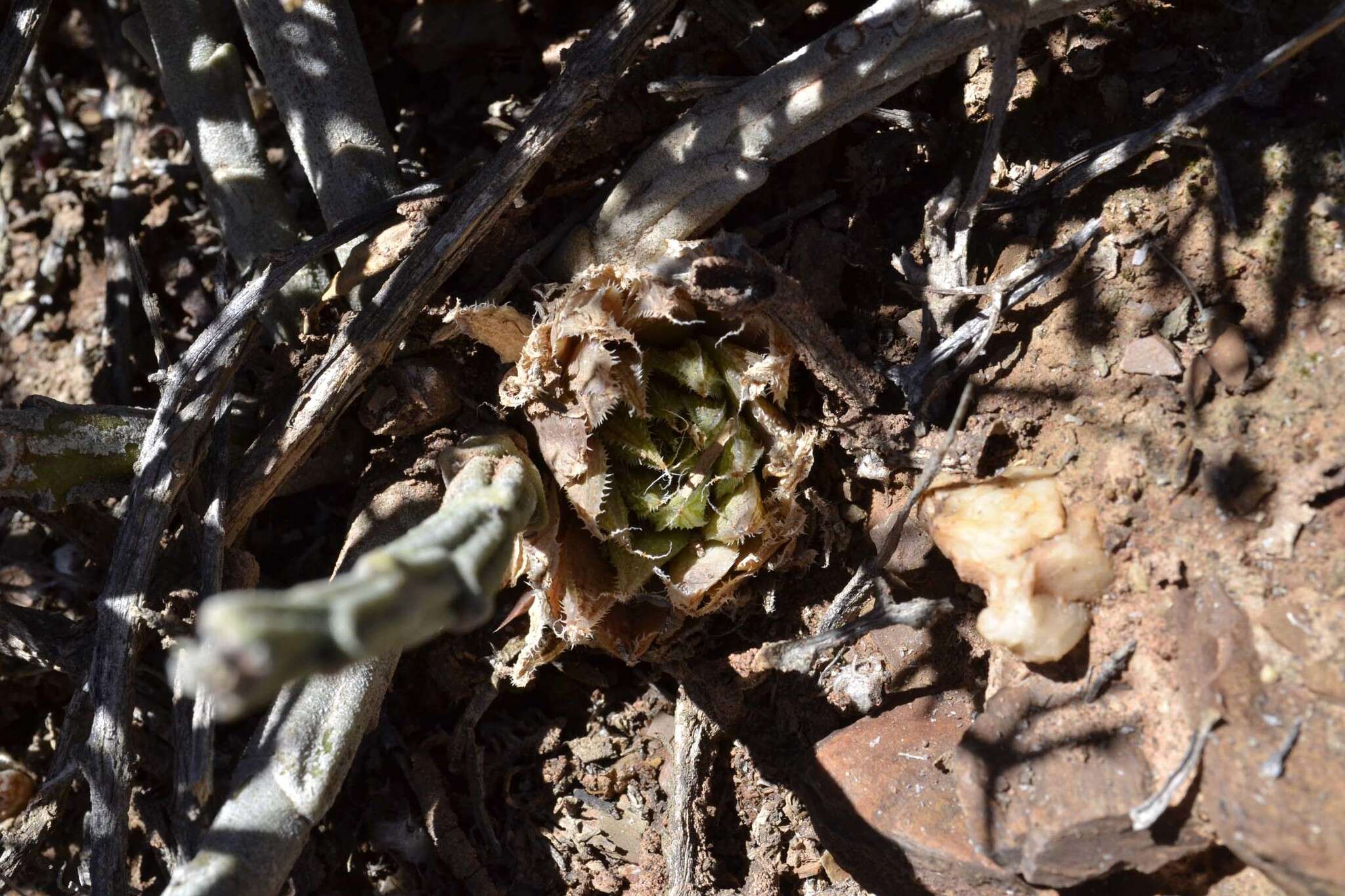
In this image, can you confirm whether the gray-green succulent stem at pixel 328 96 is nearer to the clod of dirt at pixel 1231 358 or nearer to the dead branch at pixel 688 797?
the dead branch at pixel 688 797

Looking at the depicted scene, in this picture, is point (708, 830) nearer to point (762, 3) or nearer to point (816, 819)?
point (816, 819)

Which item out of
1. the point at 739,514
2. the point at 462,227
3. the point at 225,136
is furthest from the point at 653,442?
the point at 225,136

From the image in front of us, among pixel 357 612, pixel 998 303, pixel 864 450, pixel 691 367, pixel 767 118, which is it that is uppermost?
pixel 357 612

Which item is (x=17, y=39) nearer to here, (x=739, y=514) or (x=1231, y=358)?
(x=739, y=514)

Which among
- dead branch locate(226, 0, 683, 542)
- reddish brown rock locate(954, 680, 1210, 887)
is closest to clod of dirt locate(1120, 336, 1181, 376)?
reddish brown rock locate(954, 680, 1210, 887)

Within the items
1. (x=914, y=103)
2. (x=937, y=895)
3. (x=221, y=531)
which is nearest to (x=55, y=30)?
(x=221, y=531)

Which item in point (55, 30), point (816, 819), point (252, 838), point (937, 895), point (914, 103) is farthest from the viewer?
point (55, 30)

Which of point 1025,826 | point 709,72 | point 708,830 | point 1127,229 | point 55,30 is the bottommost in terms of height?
point 708,830
